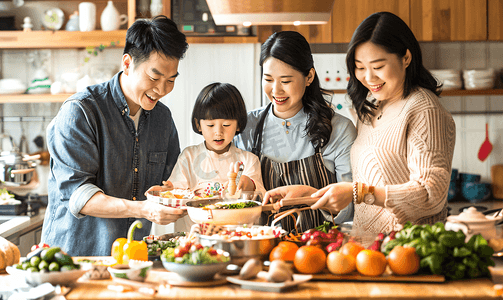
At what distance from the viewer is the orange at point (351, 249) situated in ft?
4.39

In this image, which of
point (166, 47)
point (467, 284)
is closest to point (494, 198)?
point (467, 284)

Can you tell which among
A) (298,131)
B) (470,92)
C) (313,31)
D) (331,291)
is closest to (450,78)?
(470,92)

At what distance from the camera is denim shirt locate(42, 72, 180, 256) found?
69.9 inches

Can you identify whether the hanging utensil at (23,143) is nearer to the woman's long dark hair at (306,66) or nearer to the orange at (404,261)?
the woman's long dark hair at (306,66)

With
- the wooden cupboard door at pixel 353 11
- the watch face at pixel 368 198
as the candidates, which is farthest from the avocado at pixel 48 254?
the wooden cupboard door at pixel 353 11

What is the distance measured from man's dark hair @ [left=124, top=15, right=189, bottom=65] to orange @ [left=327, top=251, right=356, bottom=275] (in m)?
0.96

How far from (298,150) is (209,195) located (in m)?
0.47

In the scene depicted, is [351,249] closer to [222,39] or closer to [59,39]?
[222,39]

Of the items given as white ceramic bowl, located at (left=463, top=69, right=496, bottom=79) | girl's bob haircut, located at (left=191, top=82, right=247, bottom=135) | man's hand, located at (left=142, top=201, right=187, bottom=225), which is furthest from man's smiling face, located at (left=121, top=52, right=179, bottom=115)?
white ceramic bowl, located at (left=463, top=69, right=496, bottom=79)

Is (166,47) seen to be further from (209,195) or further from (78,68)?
(78,68)

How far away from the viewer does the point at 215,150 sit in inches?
83.4

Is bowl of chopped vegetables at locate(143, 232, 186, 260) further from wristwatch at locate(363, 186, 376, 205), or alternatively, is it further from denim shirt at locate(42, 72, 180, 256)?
wristwatch at locate(363, 186, 376, 205)

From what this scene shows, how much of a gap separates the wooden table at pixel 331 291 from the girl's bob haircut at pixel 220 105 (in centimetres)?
86

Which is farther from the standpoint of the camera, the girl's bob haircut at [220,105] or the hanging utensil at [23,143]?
the hanging utensil at [23,143]
